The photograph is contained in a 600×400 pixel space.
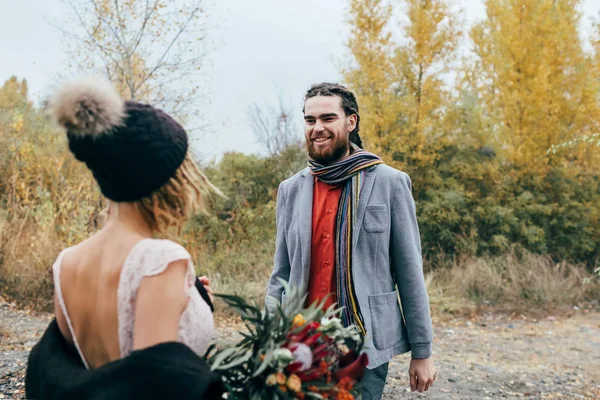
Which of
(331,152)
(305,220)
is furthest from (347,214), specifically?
(331,152)

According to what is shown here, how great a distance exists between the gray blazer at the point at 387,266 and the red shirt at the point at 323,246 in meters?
0.04

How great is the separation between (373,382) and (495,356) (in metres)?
5.23

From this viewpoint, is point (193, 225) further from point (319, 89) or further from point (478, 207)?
point (319, 89)

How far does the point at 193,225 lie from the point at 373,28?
5.11m

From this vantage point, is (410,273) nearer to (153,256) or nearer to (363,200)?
(363,200)

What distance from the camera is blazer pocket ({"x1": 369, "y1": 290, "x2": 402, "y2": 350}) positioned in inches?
102

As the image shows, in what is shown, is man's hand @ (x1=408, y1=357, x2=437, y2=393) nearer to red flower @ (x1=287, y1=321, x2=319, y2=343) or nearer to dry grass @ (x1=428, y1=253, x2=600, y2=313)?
red flower @ (x1=287, y1=321, x2=319, y2=343)

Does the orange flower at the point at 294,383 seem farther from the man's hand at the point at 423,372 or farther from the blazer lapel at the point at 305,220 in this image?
the man's hand at the point at 423,372

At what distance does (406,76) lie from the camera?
11016 mm

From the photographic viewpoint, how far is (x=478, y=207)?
35.4ft

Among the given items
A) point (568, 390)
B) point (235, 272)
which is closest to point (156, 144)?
point (568, 390)

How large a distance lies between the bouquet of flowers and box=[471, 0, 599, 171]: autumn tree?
32.8 ft

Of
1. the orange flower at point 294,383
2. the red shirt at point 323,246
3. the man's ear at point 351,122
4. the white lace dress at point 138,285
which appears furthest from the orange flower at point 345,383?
the man's ear at point 351,122

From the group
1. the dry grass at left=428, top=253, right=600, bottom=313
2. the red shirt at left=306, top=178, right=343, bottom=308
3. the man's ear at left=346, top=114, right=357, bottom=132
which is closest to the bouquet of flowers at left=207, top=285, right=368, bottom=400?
the red shirt at left=306, top=178, right=343, bottom=308
